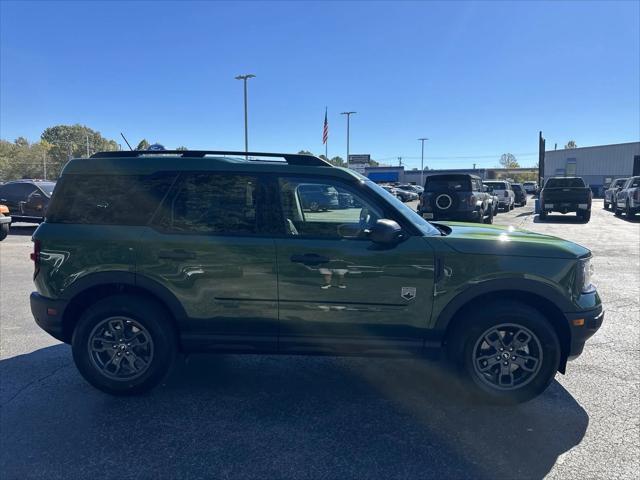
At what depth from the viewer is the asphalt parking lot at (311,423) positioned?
8.77ft

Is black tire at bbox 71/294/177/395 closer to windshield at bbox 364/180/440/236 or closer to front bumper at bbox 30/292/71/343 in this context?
front bumper at bbox 30/292/71/343

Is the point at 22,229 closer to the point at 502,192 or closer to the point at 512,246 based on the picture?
the point at 512,246

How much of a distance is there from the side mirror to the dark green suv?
0.01m

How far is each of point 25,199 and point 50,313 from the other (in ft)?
41.3

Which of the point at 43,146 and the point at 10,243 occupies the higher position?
the point at 43,146

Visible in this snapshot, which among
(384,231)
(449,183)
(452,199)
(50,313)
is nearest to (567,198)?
(449,183)

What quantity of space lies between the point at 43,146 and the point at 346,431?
8816 cm

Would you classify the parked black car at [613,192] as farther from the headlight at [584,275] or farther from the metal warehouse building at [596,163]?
the metal warehouse building at [596,163]

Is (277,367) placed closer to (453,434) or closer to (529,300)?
(453,434)

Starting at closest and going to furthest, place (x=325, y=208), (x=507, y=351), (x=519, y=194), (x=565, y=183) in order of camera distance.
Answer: (x=507, y=351), (x=325, y=208), (x=565, y=183), (x=519, y=194)

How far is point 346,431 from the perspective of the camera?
3.05 m

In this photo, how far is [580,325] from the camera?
3332 millimetres

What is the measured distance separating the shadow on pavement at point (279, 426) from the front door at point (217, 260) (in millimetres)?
515

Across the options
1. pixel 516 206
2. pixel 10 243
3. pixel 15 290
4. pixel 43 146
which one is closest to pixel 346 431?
pixel 15 290
